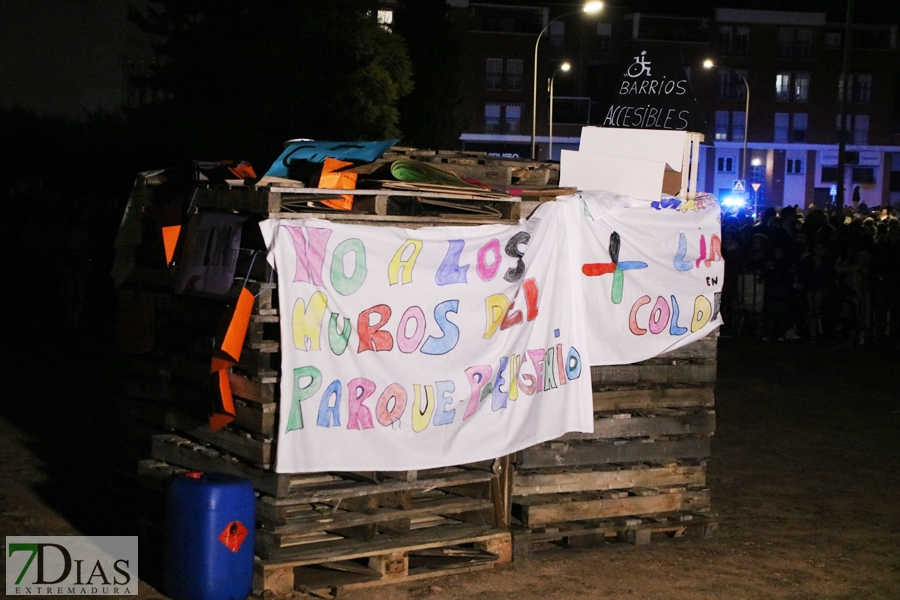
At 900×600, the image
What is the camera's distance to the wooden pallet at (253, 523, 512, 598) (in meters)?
6.45

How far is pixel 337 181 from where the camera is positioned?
671cm

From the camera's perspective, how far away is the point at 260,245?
6.49m

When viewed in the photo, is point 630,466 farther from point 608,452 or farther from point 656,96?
point 656,96

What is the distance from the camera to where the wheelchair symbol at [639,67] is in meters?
9.58

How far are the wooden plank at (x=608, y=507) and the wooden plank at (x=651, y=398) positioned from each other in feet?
2.04

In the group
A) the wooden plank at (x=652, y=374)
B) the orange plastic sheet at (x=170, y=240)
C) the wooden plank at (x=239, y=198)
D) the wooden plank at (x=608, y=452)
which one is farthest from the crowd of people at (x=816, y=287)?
the wooden plank at (x=239, y=198)

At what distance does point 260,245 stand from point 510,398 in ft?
6.04

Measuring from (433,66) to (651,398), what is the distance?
2230 inches

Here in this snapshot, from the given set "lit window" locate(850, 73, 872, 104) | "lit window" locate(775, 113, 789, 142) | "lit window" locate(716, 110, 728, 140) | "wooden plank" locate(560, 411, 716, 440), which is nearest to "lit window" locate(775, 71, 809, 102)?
"lit window" locate(775, 113, 789, 142)

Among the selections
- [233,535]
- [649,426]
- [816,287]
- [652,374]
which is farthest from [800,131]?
[233,535]

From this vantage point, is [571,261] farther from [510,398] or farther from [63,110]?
[63,110]

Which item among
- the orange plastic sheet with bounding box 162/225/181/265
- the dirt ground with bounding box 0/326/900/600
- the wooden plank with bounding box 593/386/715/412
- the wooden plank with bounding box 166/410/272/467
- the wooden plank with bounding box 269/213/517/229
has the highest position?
the wooden plank with bounding box 269/213/517/229

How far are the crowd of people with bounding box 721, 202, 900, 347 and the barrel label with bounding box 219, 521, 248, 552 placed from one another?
46.8ft

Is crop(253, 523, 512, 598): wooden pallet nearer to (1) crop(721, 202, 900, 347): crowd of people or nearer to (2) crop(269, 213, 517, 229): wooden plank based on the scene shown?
(2) crop(269, 213, 517, 229): wooden plank
